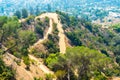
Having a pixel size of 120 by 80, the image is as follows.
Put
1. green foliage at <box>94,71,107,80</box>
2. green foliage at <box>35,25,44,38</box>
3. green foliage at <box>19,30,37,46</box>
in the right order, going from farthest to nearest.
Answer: green foliage at <box>35,25,44,38</box>, green foliage at <box>19,30,37,46</box>, green foliage at <box>94,71,107,80</box>

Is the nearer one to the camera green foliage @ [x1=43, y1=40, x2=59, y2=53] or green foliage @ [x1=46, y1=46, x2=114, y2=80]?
green foliage @ [x1=46, y1=46, x2=114, y2=80]

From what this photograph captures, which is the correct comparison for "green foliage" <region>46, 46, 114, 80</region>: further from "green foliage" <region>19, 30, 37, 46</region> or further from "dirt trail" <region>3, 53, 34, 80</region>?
"green foliage" <region>19, 30, 37, 46</region>

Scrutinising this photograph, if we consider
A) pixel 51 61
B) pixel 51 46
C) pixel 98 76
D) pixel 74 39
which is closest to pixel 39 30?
pixel 74 39

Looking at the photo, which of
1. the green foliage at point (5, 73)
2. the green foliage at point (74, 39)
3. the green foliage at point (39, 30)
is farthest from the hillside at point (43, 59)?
the green foliage at point (74, 39)

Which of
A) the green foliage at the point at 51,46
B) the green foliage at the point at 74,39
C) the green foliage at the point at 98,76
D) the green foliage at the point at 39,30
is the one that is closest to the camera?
the green foliage at the point at 98,76

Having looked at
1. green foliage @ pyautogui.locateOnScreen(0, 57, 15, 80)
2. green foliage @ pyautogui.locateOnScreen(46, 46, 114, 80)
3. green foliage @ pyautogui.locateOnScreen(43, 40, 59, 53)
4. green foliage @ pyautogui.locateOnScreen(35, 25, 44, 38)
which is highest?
green foliage @ pyautogui.locateOnScreen(0, 57, 15, 80)

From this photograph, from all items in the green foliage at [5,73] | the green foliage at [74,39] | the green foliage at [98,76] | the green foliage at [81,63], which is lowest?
the green foliage at [74,39]

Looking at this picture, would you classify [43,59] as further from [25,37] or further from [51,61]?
[25,37]

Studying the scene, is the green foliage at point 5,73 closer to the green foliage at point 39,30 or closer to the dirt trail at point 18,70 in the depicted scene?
the dirt trail at point 18,70

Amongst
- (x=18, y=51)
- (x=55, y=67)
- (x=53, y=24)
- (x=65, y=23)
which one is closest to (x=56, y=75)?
(x=55, y=67)

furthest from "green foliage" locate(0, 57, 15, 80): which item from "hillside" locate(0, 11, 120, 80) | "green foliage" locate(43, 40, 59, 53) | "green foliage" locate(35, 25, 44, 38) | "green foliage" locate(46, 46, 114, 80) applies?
"green foliage" locate(35, 25, 44, 38)

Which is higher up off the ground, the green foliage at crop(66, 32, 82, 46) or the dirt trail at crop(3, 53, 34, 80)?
the dirt trail at crop(3, 53, 34, 80)

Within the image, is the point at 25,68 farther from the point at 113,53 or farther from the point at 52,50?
the point at 113,53
